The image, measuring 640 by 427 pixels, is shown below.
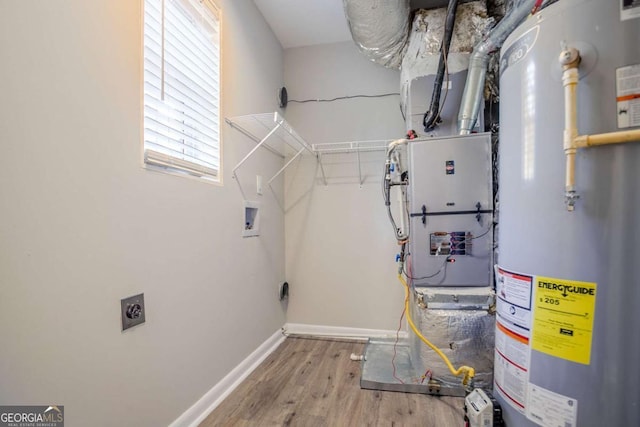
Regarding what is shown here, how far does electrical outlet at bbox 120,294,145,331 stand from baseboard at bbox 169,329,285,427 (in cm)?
59

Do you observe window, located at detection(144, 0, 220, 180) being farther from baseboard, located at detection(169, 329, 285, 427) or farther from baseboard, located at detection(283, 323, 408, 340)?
baseboard, located at detection(283, 323, 408, 340)

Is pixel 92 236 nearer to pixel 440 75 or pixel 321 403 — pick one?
pixel 321 403

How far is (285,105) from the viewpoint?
8.82 ft

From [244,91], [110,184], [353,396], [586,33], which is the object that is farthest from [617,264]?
[244,91]

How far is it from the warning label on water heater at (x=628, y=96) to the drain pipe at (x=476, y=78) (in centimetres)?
96

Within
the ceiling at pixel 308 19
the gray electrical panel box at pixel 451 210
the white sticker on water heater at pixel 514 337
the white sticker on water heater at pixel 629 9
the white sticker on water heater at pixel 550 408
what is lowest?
the white sticker on water heater at pixel 550 408

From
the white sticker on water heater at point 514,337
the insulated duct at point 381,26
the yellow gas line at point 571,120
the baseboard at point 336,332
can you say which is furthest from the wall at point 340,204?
the yellow gas line at point 571,120

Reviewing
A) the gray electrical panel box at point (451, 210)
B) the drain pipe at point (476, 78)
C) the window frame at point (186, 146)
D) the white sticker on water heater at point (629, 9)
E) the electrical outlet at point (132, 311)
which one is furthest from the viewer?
the gray electrical panel box at point (451, 210)

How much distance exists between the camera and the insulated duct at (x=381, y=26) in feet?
5.76

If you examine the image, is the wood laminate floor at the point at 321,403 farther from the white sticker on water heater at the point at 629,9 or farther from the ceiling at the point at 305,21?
the ceiling at the point at 305,21

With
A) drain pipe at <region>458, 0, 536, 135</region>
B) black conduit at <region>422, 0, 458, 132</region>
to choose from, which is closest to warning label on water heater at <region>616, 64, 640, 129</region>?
drain pipe at <region>458, 0, 536, 135</region>

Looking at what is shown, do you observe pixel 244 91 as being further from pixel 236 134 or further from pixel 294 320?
pixel 294 320

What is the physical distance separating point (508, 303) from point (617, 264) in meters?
0.33

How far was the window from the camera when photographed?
3.99ft
